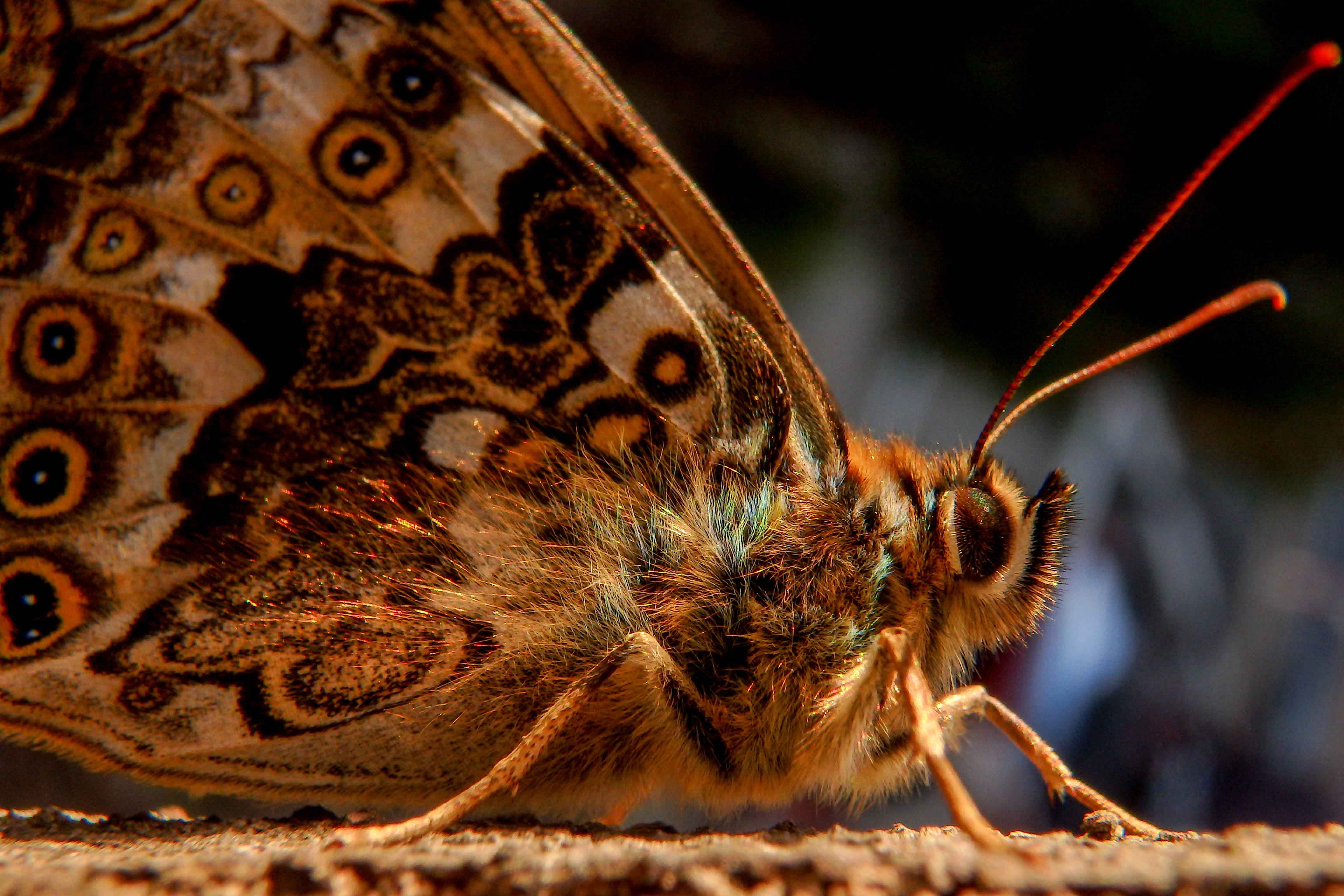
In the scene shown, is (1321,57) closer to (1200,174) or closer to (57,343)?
(1200,174)

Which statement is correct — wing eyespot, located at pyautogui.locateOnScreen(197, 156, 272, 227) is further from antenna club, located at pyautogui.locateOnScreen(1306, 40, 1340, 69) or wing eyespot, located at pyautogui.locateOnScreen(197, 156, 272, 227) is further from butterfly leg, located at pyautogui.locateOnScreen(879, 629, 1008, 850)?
antenna club, located at pyautogui.locateOnScreen(1306, 40, 1340, 69)

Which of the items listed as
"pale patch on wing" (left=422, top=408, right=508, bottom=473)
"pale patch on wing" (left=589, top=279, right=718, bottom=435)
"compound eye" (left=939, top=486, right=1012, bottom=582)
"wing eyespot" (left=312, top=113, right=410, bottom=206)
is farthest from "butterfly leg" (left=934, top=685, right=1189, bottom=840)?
"wing eyespot" (left=312, top=113, right=410, bottom=206)

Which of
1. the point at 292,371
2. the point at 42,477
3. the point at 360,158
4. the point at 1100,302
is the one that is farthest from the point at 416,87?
the point at 1100,302

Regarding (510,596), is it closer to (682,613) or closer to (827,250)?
(682,613)

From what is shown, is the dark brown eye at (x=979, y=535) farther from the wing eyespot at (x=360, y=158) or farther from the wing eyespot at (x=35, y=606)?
the wing eyespot at (x=35, y=606)

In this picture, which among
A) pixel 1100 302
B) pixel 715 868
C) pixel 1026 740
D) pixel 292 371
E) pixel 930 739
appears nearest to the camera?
pixel 715 868

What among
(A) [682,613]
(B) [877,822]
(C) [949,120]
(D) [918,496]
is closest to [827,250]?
(C) [949,120]

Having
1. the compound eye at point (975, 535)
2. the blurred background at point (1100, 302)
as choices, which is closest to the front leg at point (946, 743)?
the compound eye at point (975, 535)
